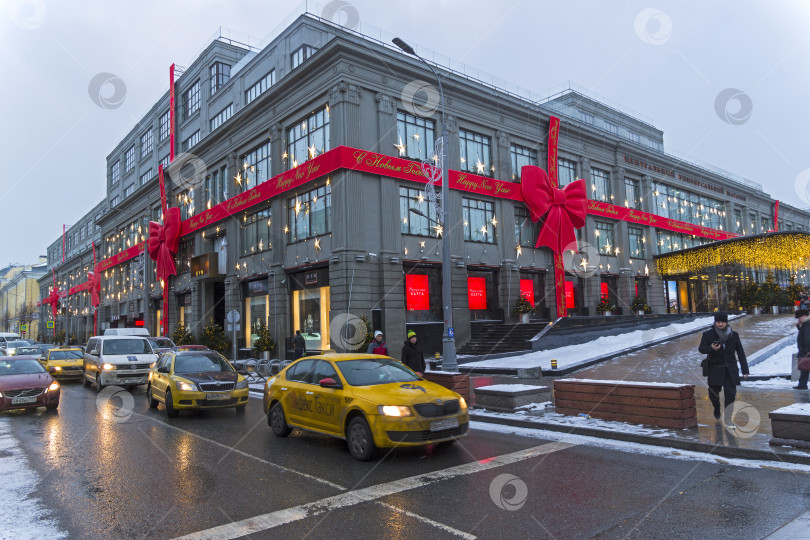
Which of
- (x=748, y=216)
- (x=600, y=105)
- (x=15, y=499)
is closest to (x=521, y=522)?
(x=15, y=499)

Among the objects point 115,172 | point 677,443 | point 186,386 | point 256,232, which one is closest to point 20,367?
point 186,386

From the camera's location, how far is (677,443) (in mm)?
7887

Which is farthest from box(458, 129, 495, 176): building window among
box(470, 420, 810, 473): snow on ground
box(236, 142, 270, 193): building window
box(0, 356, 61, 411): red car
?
box(0, 356, 61, 411): red car

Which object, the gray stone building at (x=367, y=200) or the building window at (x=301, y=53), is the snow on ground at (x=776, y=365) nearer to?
the gray stone building at (x=367, y=200)

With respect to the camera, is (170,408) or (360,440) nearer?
(360,440)

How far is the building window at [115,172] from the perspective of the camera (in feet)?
215

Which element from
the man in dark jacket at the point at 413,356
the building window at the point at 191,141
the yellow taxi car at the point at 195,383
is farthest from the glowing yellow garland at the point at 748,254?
the building window at the point at 191,141

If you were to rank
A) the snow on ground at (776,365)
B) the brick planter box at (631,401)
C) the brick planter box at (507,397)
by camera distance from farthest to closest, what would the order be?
1. the snow on ground at (776,365)
2. the brick planter box at (507,397)
3. the brick planter box at (631,401)

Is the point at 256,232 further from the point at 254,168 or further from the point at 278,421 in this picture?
the point at 278,421

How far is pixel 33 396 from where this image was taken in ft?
42.6

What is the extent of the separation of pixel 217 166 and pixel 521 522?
3689cm

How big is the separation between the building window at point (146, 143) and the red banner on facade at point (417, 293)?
40.3 m

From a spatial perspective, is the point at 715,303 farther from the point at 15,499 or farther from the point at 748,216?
the point at 15,499

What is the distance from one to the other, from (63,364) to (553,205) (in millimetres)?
27670
